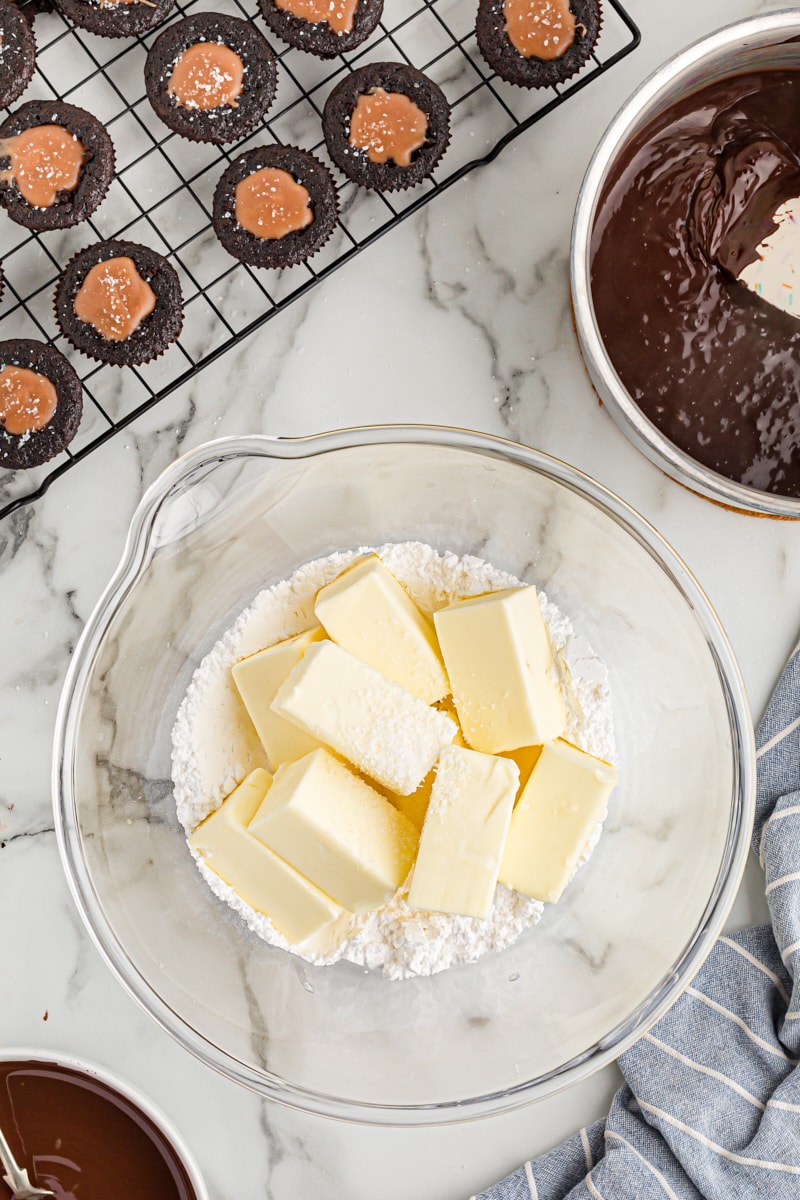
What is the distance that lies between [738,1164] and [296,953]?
79cm

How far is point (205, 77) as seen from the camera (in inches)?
57.3

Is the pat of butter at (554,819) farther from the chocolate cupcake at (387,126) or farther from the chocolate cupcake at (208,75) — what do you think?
the chocolate cupcake at (208,75)

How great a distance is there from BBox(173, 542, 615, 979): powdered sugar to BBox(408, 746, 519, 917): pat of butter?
0.11 meters

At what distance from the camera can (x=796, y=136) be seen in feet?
4.58

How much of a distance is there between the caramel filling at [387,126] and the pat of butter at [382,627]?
0.59 metres

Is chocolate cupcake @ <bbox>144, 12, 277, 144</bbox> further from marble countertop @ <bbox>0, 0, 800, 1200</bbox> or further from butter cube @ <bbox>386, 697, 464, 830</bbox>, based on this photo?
butter cube @ <bbox>386, 697, 464, 830</bbox>

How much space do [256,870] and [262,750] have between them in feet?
0.63

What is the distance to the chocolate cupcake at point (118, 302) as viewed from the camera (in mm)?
1463

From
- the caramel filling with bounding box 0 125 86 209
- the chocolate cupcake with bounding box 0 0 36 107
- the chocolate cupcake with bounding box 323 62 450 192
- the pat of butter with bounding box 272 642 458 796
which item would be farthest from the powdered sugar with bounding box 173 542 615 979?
the chocolate cupcake with bounding box 0 0 36 107

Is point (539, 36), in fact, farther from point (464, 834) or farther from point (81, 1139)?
point (81, 1139)

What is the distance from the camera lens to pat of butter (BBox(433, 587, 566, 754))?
131cm

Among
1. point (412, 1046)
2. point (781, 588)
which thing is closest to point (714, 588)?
point (781, 588)

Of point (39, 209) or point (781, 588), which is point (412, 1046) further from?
point (39, 209)

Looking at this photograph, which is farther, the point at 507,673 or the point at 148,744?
the point at 148,744
